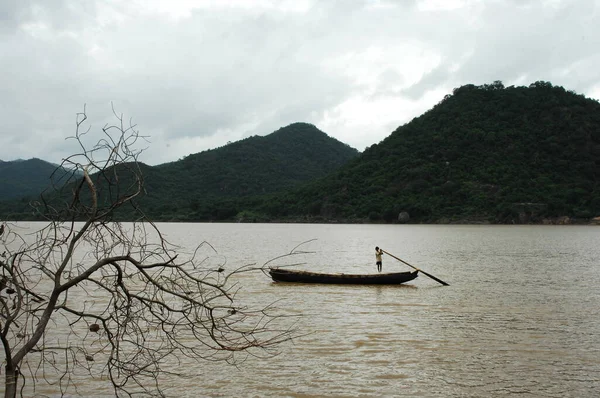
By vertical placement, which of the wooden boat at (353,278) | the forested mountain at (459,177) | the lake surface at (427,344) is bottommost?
the lake surface at (427,344)

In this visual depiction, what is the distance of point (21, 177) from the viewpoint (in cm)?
16400

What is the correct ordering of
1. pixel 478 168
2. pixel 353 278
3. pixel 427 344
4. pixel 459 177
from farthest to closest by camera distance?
1. pixel 478 168
2. pixel 459 177
3. pixel 353 278
4. pixel 427 344

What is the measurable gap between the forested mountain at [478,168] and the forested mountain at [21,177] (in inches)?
2625

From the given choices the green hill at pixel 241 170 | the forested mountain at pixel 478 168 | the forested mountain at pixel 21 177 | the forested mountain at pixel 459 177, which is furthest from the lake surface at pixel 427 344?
the forested mountain at pixel 21 177

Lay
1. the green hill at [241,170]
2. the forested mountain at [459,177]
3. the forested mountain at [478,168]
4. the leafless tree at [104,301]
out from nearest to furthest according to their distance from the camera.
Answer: the leafless tree at [104,301], the forested mountain at [478,168], the forested mountain at [459,177], the green hill at [241,170]

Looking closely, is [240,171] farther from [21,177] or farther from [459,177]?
[21,177]

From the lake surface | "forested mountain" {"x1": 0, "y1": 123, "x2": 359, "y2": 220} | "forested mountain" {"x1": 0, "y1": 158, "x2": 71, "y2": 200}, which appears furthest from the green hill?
the lake surface

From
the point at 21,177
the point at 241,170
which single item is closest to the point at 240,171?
the point at 241,170

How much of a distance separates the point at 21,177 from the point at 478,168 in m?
137

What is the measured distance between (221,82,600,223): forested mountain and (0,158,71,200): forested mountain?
66.7m

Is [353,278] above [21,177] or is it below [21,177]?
below

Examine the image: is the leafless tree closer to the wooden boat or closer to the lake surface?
the lake surface

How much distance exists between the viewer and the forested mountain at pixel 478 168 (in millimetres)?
90125

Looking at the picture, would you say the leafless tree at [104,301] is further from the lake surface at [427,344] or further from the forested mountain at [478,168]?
the forested mountain at [478,168]
